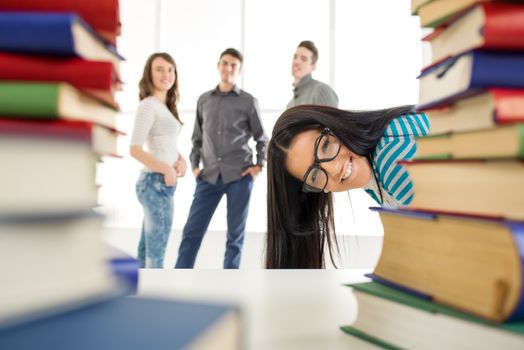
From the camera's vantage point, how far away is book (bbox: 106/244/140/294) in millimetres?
337

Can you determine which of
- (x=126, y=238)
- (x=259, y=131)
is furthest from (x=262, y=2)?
(x=126, y=238)

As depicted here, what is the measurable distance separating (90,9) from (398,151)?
1.05 meters

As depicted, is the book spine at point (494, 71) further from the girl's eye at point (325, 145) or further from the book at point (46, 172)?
the girl's eye at point (325, 145)

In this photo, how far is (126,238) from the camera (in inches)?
198

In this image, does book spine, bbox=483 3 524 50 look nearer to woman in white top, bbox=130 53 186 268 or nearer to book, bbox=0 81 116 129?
book, bbox=0 81 116 129

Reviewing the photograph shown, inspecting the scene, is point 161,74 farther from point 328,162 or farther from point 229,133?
point 328,162

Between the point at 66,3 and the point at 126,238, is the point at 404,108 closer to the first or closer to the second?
the point at 66,3

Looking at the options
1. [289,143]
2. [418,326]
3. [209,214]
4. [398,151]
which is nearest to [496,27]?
[418,326]

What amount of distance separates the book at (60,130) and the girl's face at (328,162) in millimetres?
1051

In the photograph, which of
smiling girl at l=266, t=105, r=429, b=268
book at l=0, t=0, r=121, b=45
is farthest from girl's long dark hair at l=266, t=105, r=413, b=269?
book at l=0, t=0, r=121, b=45

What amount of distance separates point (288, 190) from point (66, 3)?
44.6 inches

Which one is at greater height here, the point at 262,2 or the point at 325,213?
the point at 262,2

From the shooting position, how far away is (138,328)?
235mm

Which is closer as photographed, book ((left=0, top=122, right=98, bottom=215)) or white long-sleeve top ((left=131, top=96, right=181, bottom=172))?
book ((left=0, top=122, right=98, bottom=215))
